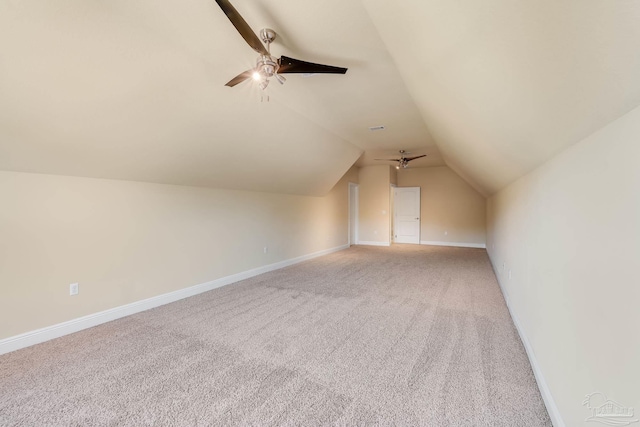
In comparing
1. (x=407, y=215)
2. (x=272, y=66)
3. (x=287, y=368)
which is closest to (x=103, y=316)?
(x=287, y=368)

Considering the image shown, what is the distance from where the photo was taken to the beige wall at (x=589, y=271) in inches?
37.1

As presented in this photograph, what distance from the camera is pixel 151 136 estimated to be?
289 cm

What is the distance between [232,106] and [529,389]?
348 cm

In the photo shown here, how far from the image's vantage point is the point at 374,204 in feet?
28.3

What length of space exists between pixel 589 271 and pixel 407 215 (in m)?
8.03

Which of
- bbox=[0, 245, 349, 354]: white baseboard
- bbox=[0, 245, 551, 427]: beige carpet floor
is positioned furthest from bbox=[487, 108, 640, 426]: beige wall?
bbox=[0, 245, 349, 354]: white baseboard

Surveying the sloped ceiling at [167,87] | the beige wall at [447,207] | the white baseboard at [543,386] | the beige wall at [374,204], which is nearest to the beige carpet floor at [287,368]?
the white baseboard at [543,386]

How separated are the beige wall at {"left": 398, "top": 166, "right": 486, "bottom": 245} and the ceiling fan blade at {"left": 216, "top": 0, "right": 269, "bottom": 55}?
7.80 metres

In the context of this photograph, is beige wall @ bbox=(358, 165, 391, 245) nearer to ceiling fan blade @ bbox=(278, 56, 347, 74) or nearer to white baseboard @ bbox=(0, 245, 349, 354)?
white baseboard @ bbox=(0, 245, 349, 354)

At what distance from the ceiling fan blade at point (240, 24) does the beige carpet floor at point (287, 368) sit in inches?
92.0

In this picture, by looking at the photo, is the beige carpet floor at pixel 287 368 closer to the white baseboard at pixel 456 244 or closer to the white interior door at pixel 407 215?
the white baseboard at pixel 456 244

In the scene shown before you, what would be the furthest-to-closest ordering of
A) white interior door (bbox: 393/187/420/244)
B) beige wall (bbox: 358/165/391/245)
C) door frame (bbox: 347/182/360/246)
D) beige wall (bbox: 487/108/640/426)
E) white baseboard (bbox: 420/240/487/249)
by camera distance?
white interior door (bbox: 393/187/420/244) → door frame (bbox: 347/182/360/246) → beige wall (bbox: 358/165/391/245) → white baseboard (bbox: 420/240/487/249) → beige wall (bbox: 487/108/640/426)

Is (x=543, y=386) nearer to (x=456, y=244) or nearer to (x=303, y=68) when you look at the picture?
(x=303, y=68)

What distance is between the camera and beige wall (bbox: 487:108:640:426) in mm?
941
